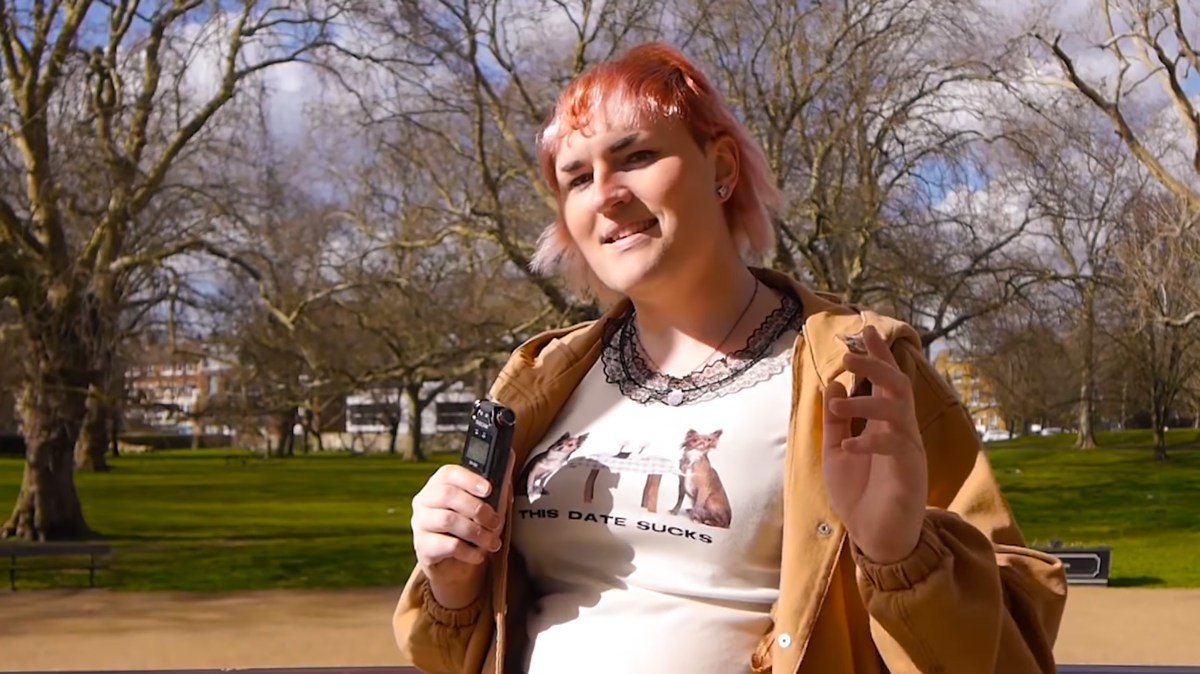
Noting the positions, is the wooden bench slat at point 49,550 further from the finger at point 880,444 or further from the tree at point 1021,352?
the finger at point 880,444

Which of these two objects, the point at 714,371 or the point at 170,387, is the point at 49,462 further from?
the point at 714,371

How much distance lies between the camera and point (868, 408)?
1.12m

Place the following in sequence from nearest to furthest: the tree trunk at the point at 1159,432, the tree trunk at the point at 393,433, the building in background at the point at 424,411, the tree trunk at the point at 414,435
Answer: the tree trunk at the point at 1159,432
the building in background at the point at 424,411
the tree trunk at the point at 414,435
the tree trunk at the point at 393,433

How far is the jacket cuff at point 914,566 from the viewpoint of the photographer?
3.79 ft

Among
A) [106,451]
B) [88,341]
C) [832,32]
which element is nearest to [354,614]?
[88,341]

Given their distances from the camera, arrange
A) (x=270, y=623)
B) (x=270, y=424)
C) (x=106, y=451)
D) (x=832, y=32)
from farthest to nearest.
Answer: (x=106, y=451) < (x=270, y=424) < (x=832, y=32) < (x=270, y=623)

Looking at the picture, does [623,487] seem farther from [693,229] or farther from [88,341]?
[88,341]

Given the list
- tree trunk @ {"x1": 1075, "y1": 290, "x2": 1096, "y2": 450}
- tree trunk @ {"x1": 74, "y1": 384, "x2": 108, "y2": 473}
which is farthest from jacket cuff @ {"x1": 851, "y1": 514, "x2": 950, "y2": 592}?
tree trunk @ {"x1": 74, "y1": 384, "x2": 108, "y2": 473}

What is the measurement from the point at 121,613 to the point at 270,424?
12.5 m

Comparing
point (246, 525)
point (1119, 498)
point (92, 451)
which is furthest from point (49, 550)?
point (1119, 498)

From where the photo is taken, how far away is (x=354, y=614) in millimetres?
9531

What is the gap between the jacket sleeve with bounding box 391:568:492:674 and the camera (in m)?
1.49

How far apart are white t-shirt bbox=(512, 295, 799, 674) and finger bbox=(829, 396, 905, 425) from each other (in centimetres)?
22

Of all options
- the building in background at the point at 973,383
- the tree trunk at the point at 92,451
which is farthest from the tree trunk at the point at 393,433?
the building in background at the point at 973,383
